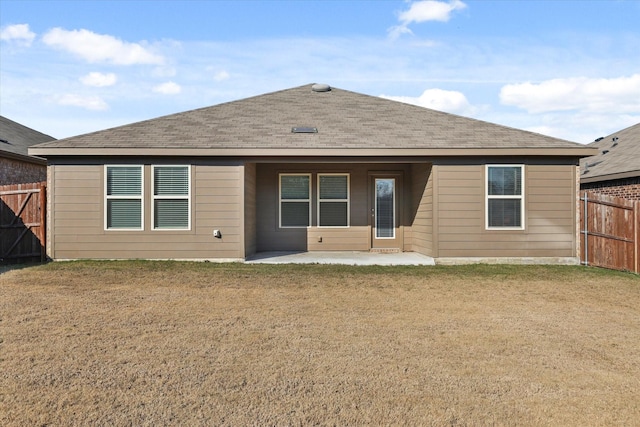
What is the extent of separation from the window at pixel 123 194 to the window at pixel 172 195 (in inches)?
15.2

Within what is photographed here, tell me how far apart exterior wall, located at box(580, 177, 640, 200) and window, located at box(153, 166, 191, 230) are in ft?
35.5

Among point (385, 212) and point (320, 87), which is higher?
point (320, 87)

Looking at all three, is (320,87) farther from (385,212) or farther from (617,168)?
(617,168)

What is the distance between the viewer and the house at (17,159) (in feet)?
41.0

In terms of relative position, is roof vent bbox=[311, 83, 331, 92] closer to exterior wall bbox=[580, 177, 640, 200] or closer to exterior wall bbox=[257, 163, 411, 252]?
exterior wall bbox=[257, 163, 411, 252]

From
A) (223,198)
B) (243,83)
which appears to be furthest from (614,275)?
(243,83)

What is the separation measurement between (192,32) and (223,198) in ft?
22.4

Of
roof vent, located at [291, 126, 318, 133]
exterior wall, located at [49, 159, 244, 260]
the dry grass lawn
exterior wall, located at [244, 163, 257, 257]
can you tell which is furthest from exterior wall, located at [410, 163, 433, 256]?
exterior wall, located at [49, 159, 244, 260]

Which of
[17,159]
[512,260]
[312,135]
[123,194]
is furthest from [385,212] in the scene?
[17,159]

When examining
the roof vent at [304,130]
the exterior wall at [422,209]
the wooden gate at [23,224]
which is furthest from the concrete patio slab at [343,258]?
the wooden gate at [23,224]

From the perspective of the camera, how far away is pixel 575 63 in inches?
660

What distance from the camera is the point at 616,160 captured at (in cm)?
1254

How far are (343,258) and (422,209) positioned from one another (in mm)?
2301

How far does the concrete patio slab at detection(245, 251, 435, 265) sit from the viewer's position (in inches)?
383
